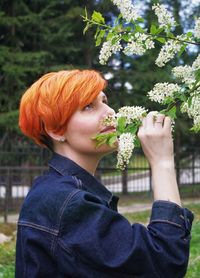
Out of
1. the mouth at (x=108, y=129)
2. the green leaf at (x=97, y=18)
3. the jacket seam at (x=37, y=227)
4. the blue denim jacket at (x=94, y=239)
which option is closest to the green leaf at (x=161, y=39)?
the green leaf at (x=97, y=18)

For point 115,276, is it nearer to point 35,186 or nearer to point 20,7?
point 35,186

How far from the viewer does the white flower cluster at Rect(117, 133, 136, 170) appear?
1501mm

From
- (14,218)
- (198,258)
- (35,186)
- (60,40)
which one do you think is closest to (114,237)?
(35,186)

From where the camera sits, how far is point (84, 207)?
4.33ft

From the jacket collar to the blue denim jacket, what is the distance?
0.12 meters

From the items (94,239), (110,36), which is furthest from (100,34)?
(94,239)

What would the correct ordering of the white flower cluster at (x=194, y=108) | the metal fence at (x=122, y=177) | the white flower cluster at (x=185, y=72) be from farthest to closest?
the metal fence at (x=122, y=177) → the white flower cluster at (x=185, y=72) → the white flower cluster at (x=194, y=108)

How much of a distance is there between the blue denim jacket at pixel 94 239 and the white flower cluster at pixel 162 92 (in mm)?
483

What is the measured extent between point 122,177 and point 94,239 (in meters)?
15.9

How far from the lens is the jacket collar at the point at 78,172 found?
155cm

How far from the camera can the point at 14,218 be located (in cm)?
1233

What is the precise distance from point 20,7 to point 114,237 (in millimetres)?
14950

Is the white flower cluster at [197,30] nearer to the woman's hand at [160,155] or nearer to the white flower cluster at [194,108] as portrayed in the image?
the white flower cluster at [194,108]

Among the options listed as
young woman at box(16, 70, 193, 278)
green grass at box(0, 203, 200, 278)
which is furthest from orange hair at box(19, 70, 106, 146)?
green grass at box(0, 203, 200, 278)
